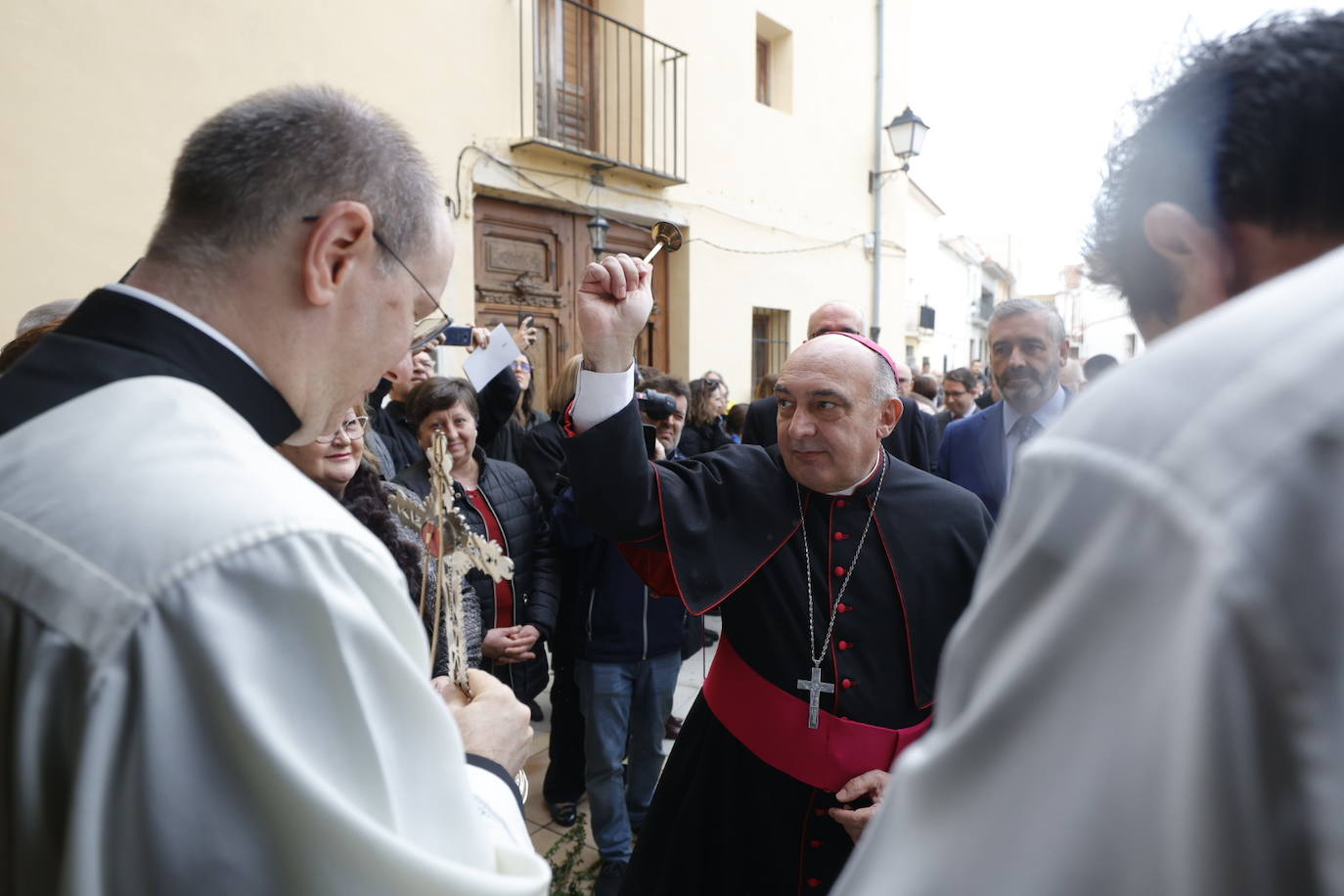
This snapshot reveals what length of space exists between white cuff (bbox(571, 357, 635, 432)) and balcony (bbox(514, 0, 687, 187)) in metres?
5.64

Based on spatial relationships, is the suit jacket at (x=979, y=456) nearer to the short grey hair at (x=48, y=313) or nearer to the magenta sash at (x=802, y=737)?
the magenta sash at (x=802, y=737)

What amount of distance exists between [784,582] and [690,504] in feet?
1.11

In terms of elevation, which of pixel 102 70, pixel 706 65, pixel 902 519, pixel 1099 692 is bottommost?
pixel 902 519

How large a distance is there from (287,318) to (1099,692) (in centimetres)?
103

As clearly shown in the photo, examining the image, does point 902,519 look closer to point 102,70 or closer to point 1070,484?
point 1070,484

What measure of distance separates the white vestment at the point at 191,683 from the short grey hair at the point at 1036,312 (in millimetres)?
3685

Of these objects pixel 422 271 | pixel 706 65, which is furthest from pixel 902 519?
pixel 706 65

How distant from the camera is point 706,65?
8.89m

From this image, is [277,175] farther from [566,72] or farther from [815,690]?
[566,72]

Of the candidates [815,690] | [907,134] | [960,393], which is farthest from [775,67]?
[815,690]

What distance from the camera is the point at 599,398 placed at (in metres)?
1.97

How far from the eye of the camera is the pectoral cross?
2033mm

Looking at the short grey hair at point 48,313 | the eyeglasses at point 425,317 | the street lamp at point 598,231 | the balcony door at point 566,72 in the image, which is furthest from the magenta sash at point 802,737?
the balcony door at point 566,72

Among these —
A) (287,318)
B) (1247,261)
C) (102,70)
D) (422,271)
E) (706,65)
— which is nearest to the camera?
(1247,261)
